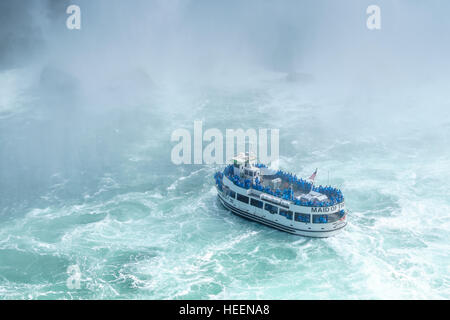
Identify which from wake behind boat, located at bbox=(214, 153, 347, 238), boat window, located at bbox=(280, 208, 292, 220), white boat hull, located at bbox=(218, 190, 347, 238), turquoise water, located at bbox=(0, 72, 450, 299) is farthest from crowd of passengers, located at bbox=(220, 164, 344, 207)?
turquoise water, located at bbox=(0, 72, 450, 299)

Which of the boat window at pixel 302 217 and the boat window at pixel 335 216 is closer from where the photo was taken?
the boat window at pixel 302 217

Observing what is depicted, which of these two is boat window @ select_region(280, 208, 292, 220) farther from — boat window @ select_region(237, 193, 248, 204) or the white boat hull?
boat window @ select_region(237, 193, 248, 204)

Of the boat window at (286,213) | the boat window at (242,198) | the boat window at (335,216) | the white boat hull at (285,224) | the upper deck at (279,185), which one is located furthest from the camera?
the boat window at (242,198)

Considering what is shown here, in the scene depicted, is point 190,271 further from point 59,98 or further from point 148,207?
point 59,98

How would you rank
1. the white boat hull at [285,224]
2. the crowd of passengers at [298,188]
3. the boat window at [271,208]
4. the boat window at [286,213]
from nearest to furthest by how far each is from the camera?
the white boat hull at [285,224] → the crowd of passengers at [298,188] → the boat window at [286,213] → the boat window at [271,208]

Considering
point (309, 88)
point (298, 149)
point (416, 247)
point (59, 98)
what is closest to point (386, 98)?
point (309, 88)

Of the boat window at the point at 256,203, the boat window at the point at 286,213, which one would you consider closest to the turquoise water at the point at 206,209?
the boat window at the point at 286,213

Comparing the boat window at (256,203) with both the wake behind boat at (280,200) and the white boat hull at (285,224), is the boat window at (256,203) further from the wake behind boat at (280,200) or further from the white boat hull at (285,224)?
the white boat hull at (285,224)

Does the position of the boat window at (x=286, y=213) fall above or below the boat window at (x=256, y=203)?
below
